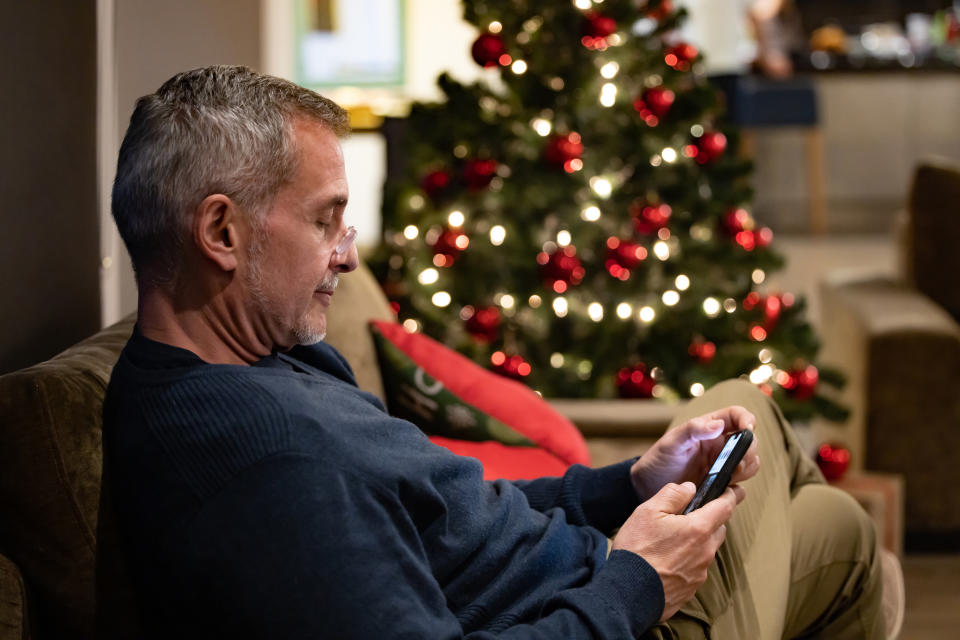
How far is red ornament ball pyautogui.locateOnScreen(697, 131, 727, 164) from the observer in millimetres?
2651

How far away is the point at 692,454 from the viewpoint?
1.33 m

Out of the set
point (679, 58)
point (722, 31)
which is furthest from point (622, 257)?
point (722, 31)

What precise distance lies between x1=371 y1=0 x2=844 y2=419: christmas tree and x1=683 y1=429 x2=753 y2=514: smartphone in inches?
53.2

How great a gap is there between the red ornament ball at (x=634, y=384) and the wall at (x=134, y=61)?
110 centimetres

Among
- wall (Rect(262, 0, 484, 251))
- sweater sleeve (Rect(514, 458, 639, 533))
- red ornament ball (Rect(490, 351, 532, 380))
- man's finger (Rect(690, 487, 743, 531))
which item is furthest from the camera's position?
wall (Rect(262, 0, 484, 251))

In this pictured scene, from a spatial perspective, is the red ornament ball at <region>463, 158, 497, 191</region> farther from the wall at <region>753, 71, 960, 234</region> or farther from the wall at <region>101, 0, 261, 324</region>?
the wall at <region>753, 71, 960, 234</region>

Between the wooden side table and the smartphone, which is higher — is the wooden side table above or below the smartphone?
below

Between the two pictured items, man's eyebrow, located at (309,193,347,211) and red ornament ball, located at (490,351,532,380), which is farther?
red ornament ball, located at (490,351,532,380)

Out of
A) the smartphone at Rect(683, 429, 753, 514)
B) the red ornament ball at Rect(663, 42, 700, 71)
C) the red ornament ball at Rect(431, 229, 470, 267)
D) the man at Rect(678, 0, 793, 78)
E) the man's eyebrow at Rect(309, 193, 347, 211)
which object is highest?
the man at Rect(678, 0, 793, 78)

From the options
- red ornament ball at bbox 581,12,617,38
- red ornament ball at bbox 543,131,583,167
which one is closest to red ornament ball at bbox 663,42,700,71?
red ornament ball at bbox 581,12,617,38

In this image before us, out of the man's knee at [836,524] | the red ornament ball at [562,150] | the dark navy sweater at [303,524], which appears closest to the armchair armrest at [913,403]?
the red ornament ball at [562,150]

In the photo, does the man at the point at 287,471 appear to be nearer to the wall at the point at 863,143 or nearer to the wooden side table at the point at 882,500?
the wooden side table at the point at 882,500

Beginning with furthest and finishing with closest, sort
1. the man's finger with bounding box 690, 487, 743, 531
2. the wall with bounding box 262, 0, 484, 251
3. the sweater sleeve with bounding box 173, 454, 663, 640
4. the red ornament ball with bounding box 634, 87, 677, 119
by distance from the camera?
A: the wall with bounding box 262, 0, 484, 251 → the red ornament ball with bounding box 634, 87, 677, 119 → the man's finger with bounding box 690, 487, 743, 531 → the sweater sleeve with bounding box 173, 454, 663, 640

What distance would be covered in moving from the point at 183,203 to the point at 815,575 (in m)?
0.94
